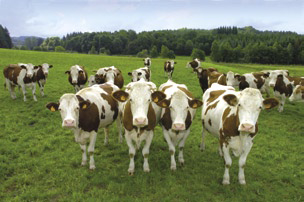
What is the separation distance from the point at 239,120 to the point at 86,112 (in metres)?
3.80

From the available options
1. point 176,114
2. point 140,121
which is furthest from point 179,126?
point 140,121

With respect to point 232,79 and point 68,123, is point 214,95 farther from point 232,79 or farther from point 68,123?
point 232,79

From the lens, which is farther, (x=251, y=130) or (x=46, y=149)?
(x=46, y=149)

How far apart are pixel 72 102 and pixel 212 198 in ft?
13.1

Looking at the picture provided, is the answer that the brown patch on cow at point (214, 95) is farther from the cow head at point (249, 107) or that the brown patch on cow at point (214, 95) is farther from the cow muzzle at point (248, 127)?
the cow muzzle at point (248, 127)

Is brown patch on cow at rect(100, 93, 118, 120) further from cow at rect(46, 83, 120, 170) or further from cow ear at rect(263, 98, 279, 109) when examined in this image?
cow ear at rect(263, 98, 279, 109)

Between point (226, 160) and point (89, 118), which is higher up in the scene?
point (89, 118)

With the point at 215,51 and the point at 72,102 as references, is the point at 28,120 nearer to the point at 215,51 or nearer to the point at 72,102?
the point at 72,102

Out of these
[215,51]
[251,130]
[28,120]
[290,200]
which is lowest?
[290,200]

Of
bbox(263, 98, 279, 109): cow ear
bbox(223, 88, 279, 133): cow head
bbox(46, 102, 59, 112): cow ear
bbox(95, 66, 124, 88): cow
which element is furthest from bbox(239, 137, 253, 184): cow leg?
bbox(95, 66, 124, 88): cow

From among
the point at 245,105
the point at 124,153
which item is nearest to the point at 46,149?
the point at 124,153

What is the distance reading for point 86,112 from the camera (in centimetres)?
585

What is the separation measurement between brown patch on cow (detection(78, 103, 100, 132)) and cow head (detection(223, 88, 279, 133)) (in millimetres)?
3453

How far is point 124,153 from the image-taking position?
284 inches
